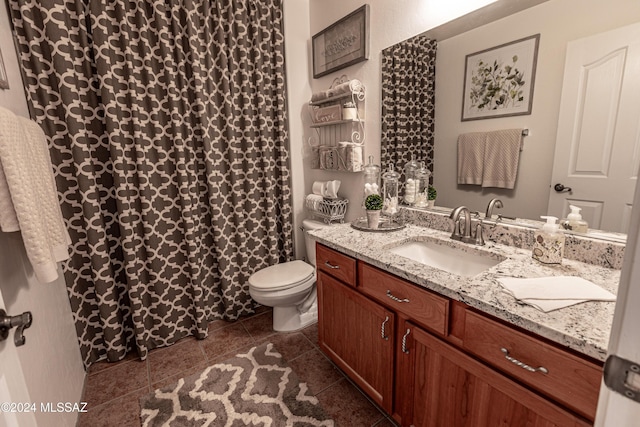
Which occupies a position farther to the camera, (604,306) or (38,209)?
(38,209)

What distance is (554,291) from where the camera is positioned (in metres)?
0.85

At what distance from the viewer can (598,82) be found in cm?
100

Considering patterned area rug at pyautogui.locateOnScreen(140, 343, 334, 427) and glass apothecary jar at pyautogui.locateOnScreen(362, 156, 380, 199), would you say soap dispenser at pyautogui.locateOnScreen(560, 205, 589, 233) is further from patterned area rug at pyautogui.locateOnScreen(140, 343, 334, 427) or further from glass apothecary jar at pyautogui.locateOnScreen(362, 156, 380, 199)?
patterned area rug at pyautogui.locateOnScreen(140, 343, 334, 427)

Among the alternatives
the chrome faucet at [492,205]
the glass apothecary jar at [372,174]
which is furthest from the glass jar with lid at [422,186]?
the chrome faucet at [492,205]

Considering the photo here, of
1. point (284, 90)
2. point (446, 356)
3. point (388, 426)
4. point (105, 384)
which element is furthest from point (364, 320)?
point (284, 90)

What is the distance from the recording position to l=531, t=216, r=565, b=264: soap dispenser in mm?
1062

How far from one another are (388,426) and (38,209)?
67.2 inches

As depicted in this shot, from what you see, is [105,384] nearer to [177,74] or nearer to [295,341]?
[295,341]

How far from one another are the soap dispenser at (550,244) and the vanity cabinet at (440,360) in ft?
1.47

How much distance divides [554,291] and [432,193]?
2.83 ft

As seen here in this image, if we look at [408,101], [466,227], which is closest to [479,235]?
[466,227]

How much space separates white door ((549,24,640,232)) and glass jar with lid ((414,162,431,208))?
0.60 meters

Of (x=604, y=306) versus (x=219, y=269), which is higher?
(x=604, y=306)

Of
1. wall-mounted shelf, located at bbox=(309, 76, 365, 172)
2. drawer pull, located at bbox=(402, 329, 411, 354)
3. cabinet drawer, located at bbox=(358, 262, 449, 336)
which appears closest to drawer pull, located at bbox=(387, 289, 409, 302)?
cabinet drawer, located at bbox=(358, 262, 449, 336)
